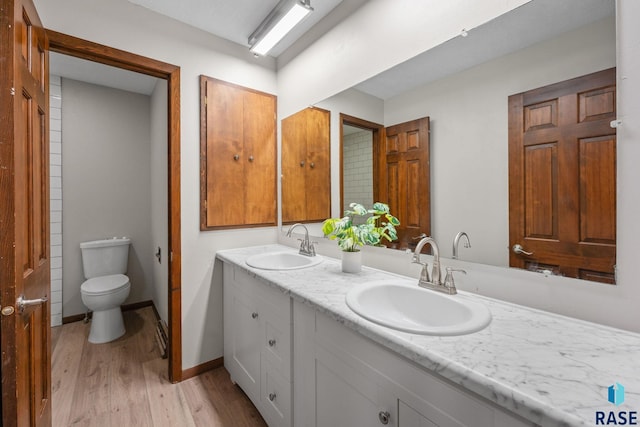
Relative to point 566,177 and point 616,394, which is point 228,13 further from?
point 616,394

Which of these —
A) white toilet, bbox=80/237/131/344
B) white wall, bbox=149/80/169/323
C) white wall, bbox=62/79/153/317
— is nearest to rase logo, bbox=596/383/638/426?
white wall, bbox=149/80/169/323

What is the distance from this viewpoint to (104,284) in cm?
261

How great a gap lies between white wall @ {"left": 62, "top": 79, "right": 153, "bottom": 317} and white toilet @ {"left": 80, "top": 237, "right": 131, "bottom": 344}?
17 centimetres

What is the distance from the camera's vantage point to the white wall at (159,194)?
2.50 m

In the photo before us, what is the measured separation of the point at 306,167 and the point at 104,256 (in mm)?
2361

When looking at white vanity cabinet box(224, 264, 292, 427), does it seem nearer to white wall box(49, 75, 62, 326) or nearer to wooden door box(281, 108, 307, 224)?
wooden door box(281, 108, 307, 224)

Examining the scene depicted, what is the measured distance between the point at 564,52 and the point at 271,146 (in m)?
1.87

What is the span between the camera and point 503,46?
107 cm

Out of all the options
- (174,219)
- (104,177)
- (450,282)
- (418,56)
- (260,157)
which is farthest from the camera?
(104,177)

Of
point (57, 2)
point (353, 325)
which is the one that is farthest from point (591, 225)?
point (57, 2)

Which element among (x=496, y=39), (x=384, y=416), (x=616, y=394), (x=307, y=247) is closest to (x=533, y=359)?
(x=616, y=394)

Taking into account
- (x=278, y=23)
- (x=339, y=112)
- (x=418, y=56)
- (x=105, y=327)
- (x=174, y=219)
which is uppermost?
(x=278, y=23)

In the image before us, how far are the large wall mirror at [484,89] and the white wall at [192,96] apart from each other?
1324 millimetres

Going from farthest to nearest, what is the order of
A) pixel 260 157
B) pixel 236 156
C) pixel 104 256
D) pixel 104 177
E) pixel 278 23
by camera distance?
pixel 104 177
pixel 104 256
pixel 260 157
pixel 236 156
pixel 278 23
